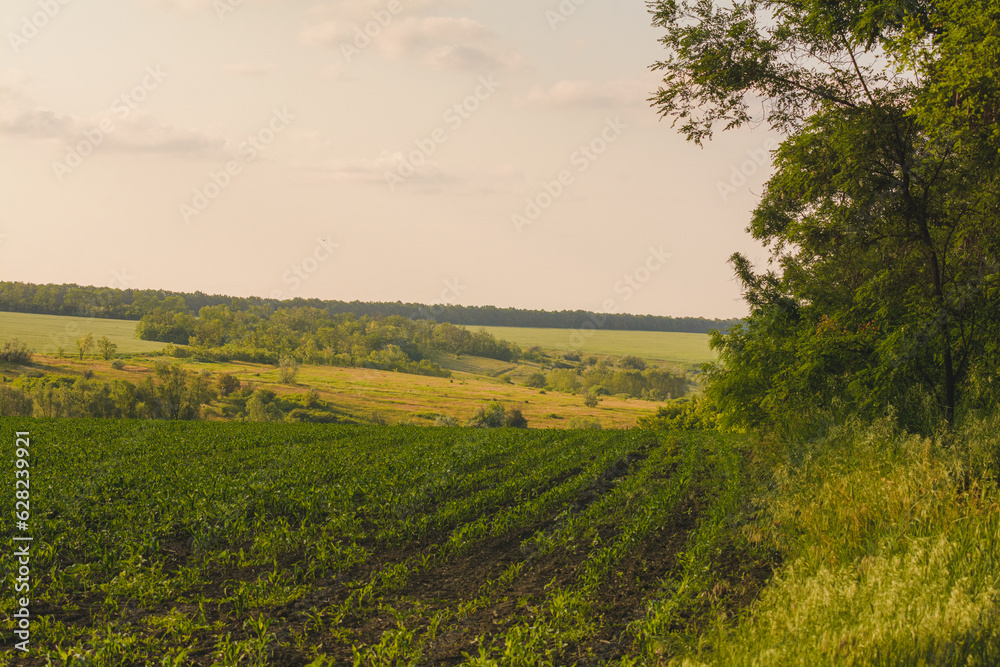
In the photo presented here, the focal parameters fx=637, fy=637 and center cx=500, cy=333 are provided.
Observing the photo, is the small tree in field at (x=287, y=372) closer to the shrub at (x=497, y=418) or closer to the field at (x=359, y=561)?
the shrub at (x=497, y=418)

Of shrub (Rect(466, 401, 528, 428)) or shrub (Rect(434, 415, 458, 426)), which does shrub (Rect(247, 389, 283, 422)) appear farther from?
shrub (Rect(466, 401, 528, 428))

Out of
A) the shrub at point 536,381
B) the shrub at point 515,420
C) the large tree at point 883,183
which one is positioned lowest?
the shrub at point 515,420

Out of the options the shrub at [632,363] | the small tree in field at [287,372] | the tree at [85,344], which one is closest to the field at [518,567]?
the small tree in field at [287,372]

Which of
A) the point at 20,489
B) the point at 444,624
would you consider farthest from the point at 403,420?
the point at 444,624

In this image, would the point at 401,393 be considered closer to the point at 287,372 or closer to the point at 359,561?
the point at 287,372

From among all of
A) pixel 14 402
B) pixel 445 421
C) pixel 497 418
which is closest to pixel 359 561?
→ pixel 14 402

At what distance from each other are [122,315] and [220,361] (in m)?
35.3

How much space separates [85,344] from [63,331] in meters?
13.6

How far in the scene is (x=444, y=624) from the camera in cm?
734

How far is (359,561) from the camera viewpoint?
A: 9859 millimetres

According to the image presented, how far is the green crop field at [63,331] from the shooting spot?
4021 inches

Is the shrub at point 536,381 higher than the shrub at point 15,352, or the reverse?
the shrub at point 15,352

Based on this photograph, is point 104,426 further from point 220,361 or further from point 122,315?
point 122,315

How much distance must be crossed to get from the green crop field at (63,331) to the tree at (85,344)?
33.2 inches
